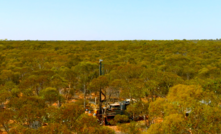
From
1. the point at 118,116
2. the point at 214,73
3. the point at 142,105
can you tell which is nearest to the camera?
the point at 142,105

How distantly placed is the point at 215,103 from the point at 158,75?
7468 mm

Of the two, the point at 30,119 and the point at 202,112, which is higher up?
the point at 202,112

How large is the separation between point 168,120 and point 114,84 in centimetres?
1006

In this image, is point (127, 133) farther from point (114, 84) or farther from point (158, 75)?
point (158, 75)

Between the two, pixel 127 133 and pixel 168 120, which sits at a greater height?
pixel 168 120

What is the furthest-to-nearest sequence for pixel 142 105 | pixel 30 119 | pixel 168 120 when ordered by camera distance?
pixel 142 105 → pixel 30 119 → pixel 168 120

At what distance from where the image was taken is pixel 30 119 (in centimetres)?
1056

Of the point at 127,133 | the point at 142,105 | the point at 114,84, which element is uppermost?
the point at 114,84

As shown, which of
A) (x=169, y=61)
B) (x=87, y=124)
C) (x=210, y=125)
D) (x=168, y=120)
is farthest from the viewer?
(x=169, y=61)

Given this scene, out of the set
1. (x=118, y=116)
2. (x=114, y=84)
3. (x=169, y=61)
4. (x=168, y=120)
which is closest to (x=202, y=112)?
(x=168, y=120)

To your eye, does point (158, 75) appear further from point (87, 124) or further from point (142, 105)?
point (87, 124)

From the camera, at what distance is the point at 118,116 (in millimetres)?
16438

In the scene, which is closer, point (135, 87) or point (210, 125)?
point (210, 125)

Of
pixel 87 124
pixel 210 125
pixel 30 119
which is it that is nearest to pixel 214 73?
pixel 210 125
